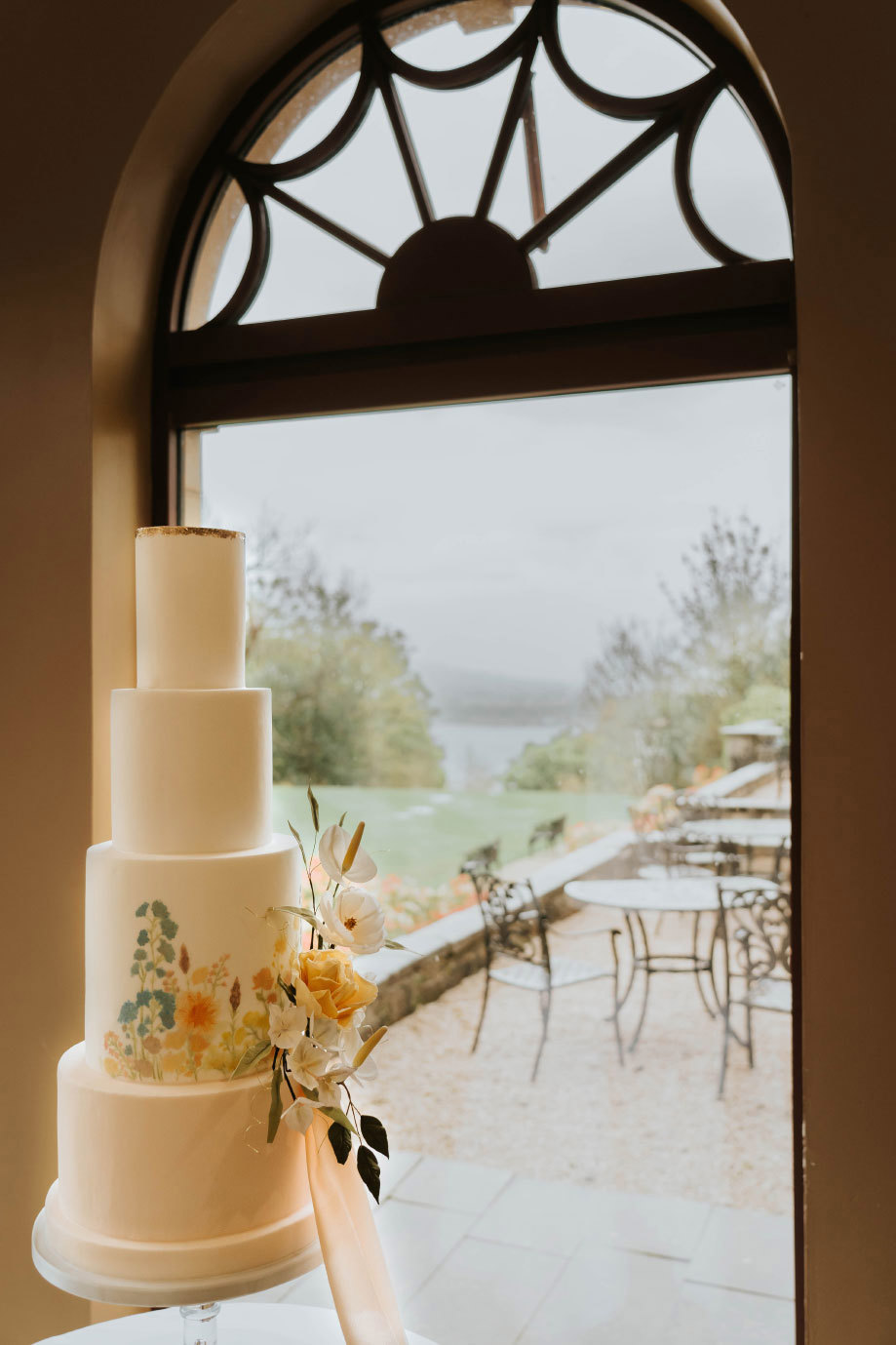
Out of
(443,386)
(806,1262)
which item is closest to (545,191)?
(443,386)

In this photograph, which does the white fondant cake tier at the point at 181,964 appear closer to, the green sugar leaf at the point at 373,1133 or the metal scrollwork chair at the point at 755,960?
the green sugar leaf at the point at 373,1133

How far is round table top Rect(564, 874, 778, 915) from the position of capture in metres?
1.87

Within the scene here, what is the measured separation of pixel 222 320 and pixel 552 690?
1.00 meters

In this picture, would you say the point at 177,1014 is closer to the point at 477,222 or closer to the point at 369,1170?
the point at 369,1170

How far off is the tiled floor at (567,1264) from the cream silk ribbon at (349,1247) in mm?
715

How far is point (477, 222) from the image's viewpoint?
196cm

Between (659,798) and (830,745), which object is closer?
(830,745)

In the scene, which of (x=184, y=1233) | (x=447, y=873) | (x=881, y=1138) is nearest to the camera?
(x=184, y=1233)

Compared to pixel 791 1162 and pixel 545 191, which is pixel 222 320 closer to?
pixel 545 191

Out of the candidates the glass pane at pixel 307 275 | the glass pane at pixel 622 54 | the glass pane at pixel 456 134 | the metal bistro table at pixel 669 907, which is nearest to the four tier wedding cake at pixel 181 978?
the metal bistro table at pixel 669 907

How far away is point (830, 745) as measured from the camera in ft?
5.18

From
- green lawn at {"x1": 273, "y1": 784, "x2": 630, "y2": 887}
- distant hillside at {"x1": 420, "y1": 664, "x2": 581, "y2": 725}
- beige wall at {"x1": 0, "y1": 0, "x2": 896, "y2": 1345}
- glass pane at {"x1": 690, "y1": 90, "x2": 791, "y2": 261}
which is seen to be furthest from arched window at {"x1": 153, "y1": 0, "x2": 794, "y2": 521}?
green lawn at {"x1": 273, "y1": 784, "x2": 630, "y2": 887}

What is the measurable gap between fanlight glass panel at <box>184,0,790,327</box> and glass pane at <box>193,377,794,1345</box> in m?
0.26

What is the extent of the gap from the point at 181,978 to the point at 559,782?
89cm
